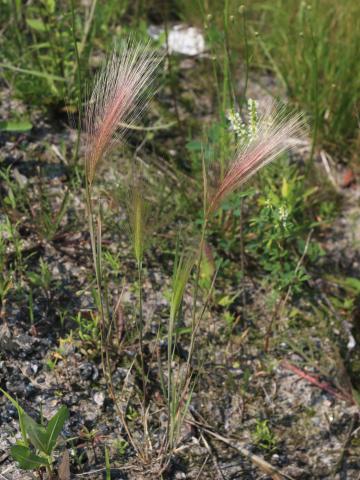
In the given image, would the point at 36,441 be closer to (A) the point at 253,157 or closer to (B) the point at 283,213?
(A) the point at 253,157

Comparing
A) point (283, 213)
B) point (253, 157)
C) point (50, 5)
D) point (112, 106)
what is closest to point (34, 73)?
point (50, 5)

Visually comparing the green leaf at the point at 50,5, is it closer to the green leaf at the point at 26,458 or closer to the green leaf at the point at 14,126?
the green leaf at the point at 14,126

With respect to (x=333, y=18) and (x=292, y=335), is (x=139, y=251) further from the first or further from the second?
(x=333, y=18)

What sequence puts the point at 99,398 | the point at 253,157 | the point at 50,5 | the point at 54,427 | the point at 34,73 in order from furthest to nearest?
the point at 50,5 → the point at 34,73 → the point at 99,398 → the point at 54,427 → the point at 253,157

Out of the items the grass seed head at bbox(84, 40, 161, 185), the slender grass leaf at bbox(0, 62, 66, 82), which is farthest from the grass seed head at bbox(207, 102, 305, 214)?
the slender grass leaf at bbox(0, 62, 66, 82)

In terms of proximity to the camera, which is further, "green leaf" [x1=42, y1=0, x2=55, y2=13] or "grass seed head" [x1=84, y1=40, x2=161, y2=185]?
"green leaf" [x1=42, y1=0, x2=55, y2=13]

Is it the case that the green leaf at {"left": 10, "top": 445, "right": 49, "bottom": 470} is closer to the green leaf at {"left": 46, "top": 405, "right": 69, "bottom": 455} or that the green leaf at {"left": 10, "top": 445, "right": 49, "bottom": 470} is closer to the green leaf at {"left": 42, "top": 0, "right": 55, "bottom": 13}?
the green leaf at {"left": 46, "top": 405, "right": 69, "bottom": 455}
